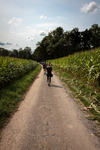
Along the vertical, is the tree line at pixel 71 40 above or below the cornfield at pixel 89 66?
above

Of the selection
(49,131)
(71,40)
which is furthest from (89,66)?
(71,40)

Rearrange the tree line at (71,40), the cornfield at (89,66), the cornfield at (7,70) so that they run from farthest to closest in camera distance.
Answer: the tree line at (71,40), the cornfield at (7,70), the cornfield at (89,66)

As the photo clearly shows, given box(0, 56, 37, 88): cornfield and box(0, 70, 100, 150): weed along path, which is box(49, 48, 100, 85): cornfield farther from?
box(0, 56, 37, 88): cornfield

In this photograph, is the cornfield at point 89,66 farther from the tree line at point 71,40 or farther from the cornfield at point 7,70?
the tree line at point 71,40

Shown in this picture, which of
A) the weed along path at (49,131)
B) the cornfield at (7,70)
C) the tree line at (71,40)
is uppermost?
the tree line at (71,40)

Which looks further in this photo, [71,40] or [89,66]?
[71,40]

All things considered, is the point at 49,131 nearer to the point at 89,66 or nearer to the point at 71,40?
the point at 89,66

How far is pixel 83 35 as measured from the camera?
52.1 m

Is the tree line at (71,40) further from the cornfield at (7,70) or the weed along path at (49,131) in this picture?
the weed along path at (49,131)

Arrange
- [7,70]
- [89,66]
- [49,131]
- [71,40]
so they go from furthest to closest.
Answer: [71,40] < [7,70] < [89,66] < [49,131]

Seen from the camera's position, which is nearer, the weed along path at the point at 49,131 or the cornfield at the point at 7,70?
the weed along path at the point at 49,131

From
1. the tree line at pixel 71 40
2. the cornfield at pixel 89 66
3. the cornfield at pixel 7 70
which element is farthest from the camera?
the tree line at pixel 71 40

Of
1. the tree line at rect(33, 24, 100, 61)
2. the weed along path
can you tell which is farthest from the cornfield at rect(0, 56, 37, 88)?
the tree line at rect(33, 24, 100, 61)

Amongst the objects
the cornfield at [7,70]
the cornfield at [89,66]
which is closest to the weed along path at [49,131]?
the cornfield at [89,66]
